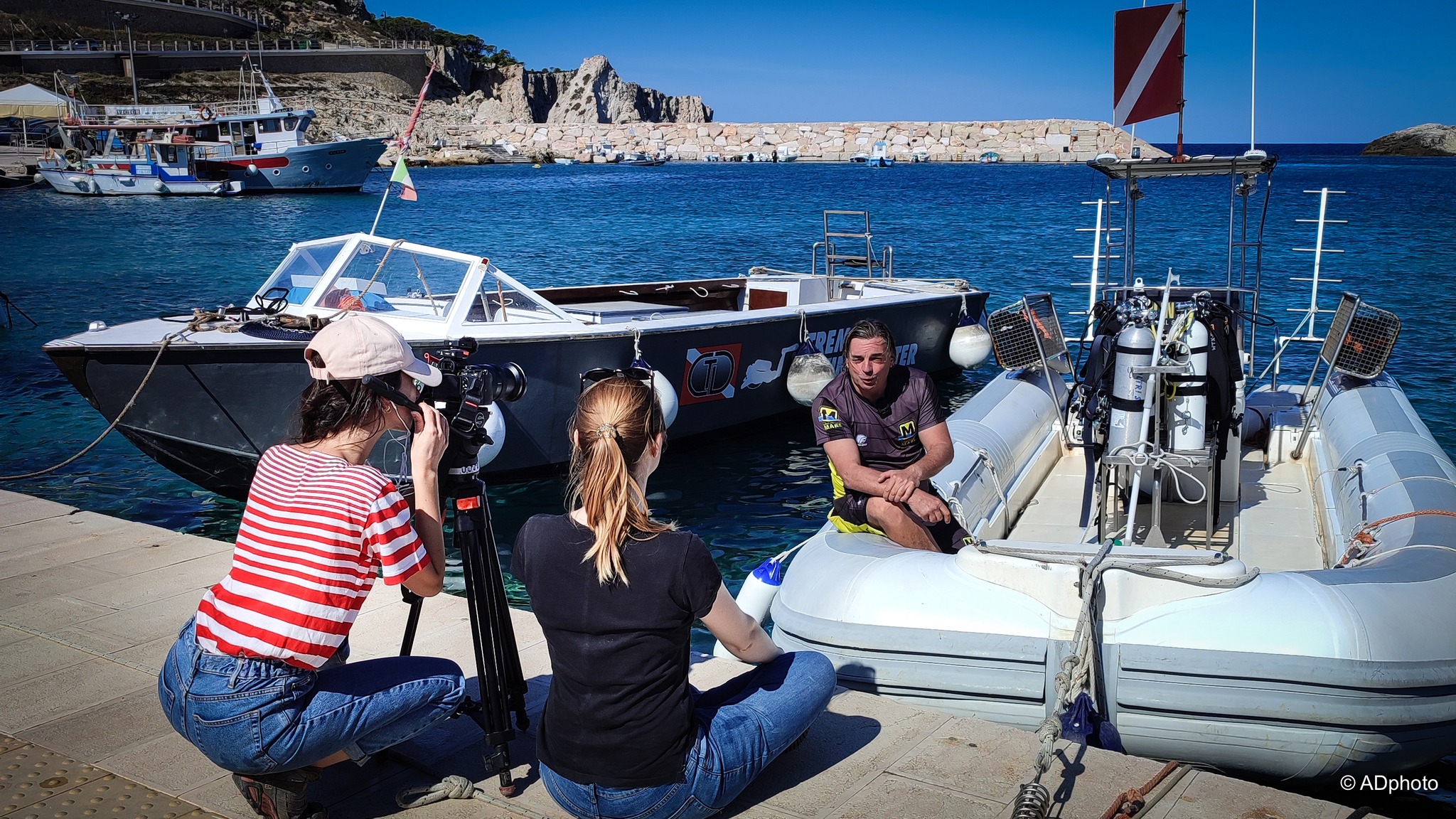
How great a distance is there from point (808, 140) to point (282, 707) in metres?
123

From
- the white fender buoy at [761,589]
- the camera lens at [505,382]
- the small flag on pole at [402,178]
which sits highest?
the small flag on pole at [402,178]

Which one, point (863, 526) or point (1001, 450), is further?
point (1001, 450)

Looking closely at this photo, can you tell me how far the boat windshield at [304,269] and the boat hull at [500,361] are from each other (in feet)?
2.76

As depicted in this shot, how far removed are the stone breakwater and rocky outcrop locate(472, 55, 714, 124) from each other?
221 inches

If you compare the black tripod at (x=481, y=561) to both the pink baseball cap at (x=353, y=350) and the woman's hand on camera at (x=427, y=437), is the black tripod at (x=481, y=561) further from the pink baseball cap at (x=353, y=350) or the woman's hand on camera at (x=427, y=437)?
the pink baseball cap at (x=353, y=350)

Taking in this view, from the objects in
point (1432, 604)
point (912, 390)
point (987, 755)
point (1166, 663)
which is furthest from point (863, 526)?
point (1432, 604)

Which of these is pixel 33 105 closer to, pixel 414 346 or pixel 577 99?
pixel 414 346

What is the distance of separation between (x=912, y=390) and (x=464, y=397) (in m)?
2.50

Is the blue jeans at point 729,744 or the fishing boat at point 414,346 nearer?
the blue jeans at point 729,744

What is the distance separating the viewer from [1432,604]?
155 inches

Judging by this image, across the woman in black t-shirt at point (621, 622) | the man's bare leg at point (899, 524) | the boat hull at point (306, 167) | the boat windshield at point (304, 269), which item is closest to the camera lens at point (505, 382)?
the woman in black t-shirt at point (621, 622)

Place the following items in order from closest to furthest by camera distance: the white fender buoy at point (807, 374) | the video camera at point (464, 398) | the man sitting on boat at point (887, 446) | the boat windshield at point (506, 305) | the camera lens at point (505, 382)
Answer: the video camera at point (464, 398) < the camera lens at point (505, 382) < the man sitting on boat at point (887, 446) < the boat windshield at point (506, 305) < the white fender buoy at point (807, 374)

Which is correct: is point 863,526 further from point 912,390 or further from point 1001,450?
point 1001,450

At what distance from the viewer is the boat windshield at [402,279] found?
8164 mm
